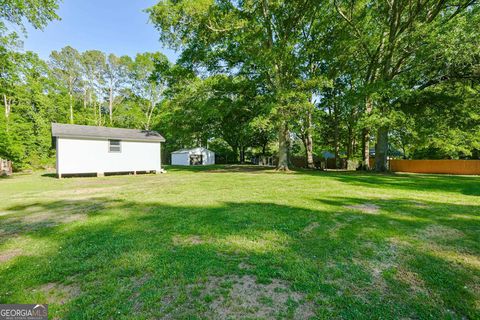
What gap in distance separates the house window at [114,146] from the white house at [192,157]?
1846cm

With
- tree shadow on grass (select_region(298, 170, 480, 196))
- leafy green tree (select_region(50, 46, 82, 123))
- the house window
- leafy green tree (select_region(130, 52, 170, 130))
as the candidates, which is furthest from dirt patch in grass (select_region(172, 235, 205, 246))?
leafy green tree (select_region(50, 46, 82, 123))

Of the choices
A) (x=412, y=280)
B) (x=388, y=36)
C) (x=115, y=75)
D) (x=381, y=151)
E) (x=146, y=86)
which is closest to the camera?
(x=412, y=280)

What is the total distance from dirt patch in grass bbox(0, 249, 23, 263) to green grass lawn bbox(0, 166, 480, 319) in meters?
0.01

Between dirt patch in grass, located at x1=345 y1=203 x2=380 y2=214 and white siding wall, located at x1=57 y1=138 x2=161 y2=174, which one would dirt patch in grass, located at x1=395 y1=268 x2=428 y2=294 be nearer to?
dirt patch in grass, located at x1=345 y1=203 x2=380 y2=214

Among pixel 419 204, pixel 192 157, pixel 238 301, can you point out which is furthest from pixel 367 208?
pixel 192 157

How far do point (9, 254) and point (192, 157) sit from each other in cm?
3160

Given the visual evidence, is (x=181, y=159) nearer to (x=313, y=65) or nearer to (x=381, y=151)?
(x=313, y=65)

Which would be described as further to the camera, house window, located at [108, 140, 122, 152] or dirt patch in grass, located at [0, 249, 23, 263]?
house window, located at [108, 140, 122, 152]

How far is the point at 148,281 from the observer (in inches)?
100

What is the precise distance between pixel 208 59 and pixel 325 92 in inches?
457

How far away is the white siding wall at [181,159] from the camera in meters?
34.5

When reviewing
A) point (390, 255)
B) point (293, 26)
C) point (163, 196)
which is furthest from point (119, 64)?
point (390, 255)

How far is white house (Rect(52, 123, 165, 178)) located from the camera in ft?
45.4

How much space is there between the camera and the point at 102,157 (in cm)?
1519
